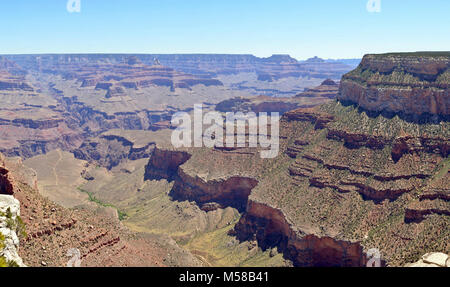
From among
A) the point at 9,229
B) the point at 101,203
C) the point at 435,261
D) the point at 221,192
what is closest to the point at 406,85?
the point at 221,192

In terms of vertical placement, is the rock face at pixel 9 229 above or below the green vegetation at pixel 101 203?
above

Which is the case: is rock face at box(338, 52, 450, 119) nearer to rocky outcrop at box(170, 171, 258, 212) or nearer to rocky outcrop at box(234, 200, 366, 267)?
rocky outcrop at box(234, 200, 366, 267)

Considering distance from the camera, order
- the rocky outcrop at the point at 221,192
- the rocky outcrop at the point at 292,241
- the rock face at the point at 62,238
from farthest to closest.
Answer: the rocky outcrop at the point at 221,192 < the rocky outcrop at the point at 292,241 < the rock face at the point at 62,238

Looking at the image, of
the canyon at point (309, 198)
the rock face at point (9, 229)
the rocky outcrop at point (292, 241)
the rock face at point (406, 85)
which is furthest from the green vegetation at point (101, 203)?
the rock face at point (406, 85)

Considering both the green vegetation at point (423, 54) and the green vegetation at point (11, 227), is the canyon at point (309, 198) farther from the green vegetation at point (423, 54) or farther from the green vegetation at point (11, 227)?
the green vegetation at point (423, 54)

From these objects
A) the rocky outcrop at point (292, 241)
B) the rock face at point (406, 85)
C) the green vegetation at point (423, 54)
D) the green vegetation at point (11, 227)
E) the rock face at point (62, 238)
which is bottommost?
the rocky outcrop at point (292, 241)

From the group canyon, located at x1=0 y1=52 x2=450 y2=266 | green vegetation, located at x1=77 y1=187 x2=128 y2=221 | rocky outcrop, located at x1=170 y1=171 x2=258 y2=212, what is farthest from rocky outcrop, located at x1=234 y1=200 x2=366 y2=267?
green vegetation, located at x1=77 y1=187 x2=128 y2=221
